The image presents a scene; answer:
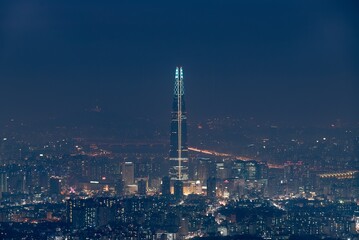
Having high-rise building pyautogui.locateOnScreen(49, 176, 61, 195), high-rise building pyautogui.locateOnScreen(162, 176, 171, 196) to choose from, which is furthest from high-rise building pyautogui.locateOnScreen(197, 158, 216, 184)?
high-rise building pyautogui.locateOnScreen(49, 176, 61, 195)

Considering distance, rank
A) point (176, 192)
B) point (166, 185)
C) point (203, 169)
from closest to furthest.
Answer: point (176, 192)
point (166, 185)
point (203, 169)

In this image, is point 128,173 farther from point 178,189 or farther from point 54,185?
point 54,185

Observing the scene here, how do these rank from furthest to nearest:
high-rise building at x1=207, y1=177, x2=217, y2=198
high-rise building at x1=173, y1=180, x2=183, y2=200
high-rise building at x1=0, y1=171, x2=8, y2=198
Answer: high-rise building at x1=207, y1=177, x2=217, y2=198 < high-rise building at x1=173, y1=180, x2=183, y2=200 < high-rise building at x1=0, y1=171, x2=8, y2=198

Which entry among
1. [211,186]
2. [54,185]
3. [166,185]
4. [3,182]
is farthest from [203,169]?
[3,182]

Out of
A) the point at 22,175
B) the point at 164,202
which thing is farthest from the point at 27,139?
the point at 164,202

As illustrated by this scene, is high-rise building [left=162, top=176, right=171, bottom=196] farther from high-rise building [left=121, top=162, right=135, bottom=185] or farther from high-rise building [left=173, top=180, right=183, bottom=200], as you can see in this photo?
high-rise building [left=121, top=162, right=135, bottom=185]

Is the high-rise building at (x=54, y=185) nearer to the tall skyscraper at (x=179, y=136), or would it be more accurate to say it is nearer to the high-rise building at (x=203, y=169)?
the tall skyscraper at (x=179, y=136)

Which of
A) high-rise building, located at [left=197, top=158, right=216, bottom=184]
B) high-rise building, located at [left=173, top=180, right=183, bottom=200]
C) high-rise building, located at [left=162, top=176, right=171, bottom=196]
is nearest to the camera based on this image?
high-rise building, located at [left=173, top=180, right=183, bottom=200]

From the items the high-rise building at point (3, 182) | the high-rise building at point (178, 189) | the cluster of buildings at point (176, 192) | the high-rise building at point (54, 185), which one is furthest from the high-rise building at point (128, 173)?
the high-rise building at point (3, 182)

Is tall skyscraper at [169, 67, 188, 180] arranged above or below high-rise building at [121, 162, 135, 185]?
above
